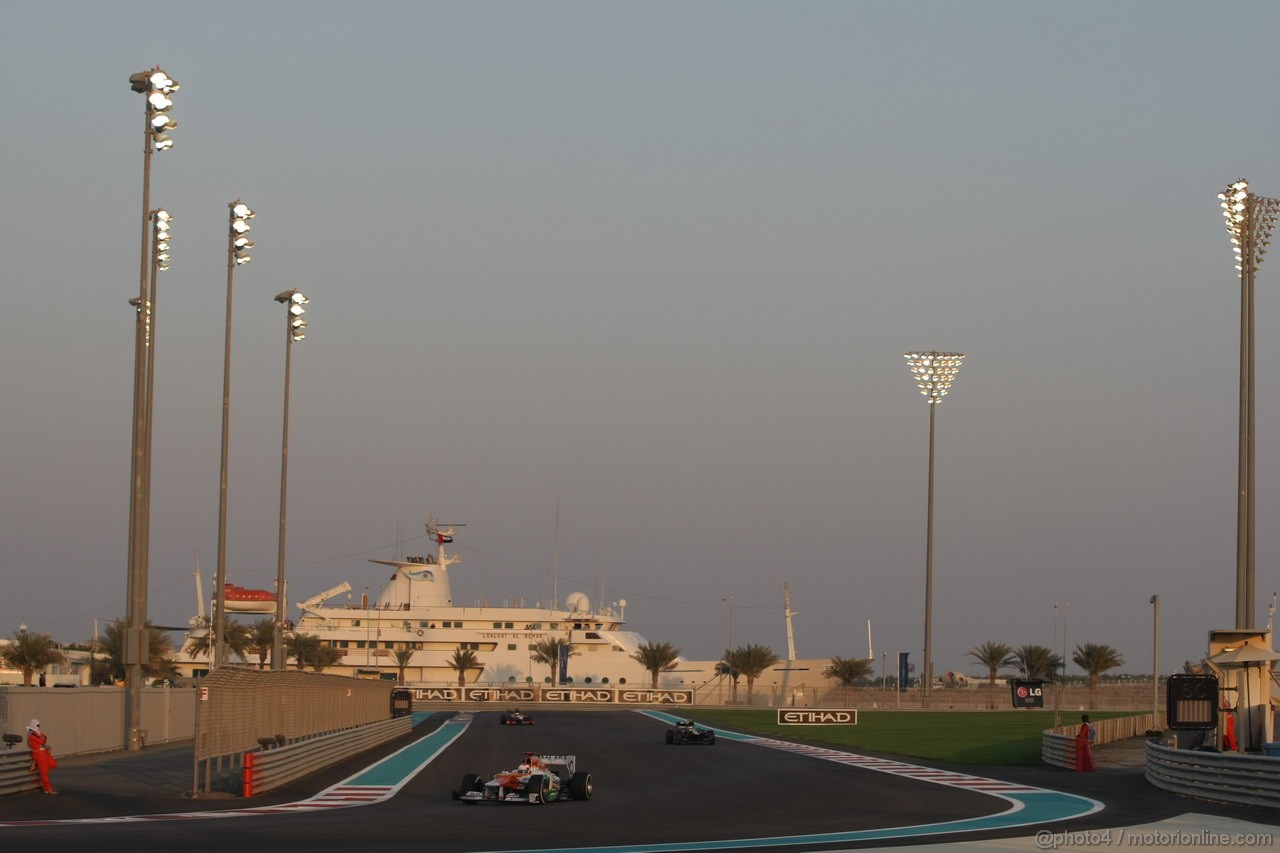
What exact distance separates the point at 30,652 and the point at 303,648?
84.8 ft

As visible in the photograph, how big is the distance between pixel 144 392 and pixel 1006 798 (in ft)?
73.1

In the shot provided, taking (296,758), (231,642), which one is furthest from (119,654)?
(296,758)

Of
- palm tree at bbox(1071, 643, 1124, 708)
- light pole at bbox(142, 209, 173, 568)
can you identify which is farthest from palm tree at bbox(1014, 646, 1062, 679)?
light pole at bbox(142, 209, 173, 568)

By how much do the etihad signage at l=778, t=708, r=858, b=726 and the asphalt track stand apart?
24406mm

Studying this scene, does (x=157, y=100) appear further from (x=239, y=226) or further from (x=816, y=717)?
(x=816, y=717)

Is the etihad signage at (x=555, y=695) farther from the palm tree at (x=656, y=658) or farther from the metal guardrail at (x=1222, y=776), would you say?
the metal guardrail at (x=1222, y=776)

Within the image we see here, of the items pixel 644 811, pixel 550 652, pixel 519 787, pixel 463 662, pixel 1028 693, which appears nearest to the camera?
pixel 644 811

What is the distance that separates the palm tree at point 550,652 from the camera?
4459 inches

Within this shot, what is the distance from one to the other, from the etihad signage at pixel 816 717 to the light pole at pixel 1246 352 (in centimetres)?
3095

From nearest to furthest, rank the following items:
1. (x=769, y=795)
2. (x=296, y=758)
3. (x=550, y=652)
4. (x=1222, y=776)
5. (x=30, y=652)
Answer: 1. (x=1222, y=776)
2. (x=769, y=795)
3. (x=296, y=758)
4. (x=30, y=652)
5. (x=550, y=652)

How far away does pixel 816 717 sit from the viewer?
61.5 meters

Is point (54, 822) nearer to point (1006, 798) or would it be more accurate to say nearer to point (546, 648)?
point (1006, 798)

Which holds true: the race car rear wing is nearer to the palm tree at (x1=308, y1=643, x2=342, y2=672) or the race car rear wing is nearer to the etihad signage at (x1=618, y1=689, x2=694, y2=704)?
the etihad signage at (x1=618, y1=689, x2=694, y2=704)

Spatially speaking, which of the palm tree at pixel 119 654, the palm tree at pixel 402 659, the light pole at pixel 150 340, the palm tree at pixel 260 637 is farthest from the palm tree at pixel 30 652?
the light pole at pixel 150 340
